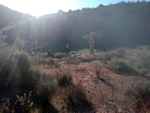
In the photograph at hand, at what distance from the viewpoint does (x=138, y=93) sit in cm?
494

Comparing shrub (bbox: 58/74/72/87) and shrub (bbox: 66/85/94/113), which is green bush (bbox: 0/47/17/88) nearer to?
shrub (bbox: 58/74/72/87)

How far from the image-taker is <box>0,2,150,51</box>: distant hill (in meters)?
32.8

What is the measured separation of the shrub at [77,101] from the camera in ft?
15.7

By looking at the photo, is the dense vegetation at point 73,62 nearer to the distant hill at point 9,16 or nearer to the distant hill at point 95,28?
the distant hill at point 95,28

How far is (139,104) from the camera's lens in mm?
4559

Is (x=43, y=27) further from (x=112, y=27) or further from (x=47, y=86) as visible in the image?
(x=47, y=86)

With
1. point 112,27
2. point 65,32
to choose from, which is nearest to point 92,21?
point 112,27

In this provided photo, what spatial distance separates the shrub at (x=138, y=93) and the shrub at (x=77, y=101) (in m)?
1.27

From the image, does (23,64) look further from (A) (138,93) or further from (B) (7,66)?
(A) (138,93)

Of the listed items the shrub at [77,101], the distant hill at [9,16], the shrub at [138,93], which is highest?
the distant hill at [9,16]

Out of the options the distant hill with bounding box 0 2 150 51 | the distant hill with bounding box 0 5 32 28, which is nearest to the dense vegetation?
the distant hill with bounding box 0 2 150 51

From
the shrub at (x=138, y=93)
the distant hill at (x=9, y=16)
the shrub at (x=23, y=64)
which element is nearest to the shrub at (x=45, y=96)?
the shrub at (x=23, y=64)

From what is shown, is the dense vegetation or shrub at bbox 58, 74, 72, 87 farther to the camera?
shrub at bbox 58, 74, 72, 87

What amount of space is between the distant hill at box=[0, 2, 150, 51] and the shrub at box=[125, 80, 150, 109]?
24670 millimetres
